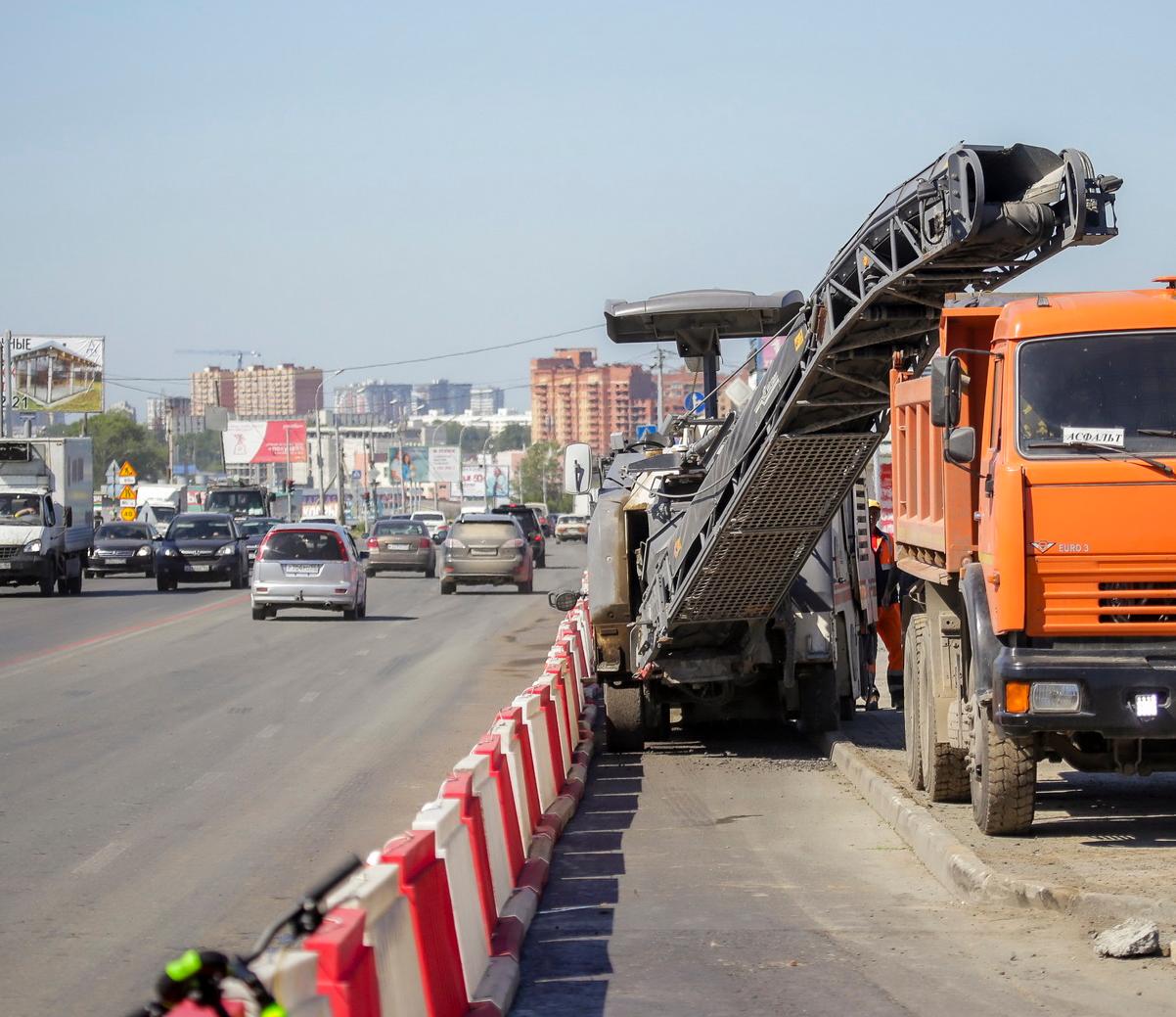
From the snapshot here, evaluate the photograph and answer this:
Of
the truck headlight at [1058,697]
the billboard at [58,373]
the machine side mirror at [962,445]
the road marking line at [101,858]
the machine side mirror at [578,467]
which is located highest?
the billboard at [58,373]

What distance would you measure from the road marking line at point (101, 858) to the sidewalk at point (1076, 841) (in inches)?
179

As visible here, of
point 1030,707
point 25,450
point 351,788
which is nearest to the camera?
point 1030,707

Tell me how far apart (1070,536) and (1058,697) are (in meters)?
0.84

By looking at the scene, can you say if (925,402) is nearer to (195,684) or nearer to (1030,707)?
(1030,707)

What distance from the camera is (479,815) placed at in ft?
25.3

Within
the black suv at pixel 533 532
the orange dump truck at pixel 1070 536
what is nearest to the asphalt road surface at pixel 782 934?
the orange dump truck at pixel 1070 536

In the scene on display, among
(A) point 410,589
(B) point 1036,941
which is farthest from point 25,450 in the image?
(B) point 1036,941

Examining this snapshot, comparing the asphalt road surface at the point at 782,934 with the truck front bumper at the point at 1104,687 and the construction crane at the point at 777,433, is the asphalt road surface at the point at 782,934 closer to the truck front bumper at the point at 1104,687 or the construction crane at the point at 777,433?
the truck front bumper at the point at 1104,687

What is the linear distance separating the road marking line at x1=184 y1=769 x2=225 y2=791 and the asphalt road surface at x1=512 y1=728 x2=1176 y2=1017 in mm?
2890

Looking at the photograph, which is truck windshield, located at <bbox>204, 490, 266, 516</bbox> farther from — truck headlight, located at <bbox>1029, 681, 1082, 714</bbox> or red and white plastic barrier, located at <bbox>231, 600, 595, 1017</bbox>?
truck headlight, located at <bbox>1029, 681, 1082, 714</bbox>

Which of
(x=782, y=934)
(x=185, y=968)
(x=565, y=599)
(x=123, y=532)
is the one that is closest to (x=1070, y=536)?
(x=782, y=934)

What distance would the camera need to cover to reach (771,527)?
44.5 ft

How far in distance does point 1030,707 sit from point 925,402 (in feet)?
8.13

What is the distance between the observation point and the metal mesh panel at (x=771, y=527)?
42.5ft
